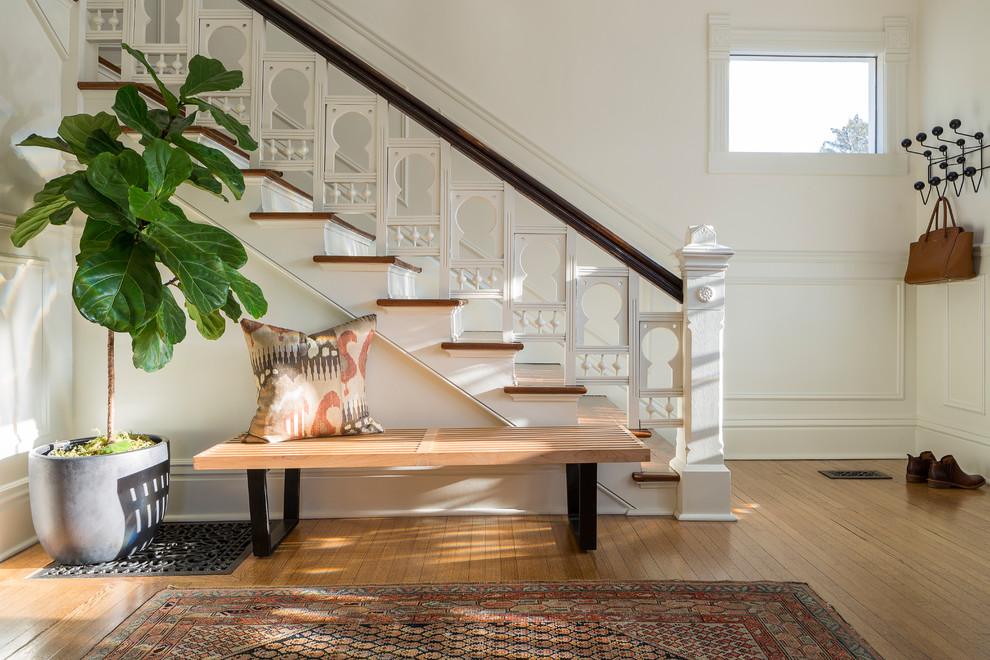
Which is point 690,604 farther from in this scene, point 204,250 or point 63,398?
point 63,398

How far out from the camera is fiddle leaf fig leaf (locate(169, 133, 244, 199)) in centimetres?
236

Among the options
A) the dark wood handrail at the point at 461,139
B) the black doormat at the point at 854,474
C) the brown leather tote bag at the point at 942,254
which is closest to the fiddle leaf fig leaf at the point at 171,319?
the dark wood handrail at the point at 461,139

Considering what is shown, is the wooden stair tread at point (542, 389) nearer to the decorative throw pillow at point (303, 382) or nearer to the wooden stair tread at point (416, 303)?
the wooden stair tread at point (416, 303)

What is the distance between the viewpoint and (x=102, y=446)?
238 centimetres

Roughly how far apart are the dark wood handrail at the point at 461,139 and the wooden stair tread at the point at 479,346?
559 millimetres

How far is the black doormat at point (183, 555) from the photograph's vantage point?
2248 mm

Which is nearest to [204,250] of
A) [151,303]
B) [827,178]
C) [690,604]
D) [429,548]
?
[151,303]

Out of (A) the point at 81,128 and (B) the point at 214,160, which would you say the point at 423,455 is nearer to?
(B) the point at 214,160

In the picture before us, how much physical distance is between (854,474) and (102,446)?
3730mm

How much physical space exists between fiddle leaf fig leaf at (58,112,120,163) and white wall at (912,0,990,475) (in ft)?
13.8

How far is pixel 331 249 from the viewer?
285 centimetres

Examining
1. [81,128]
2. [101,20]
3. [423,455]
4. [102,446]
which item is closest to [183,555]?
[102,446]

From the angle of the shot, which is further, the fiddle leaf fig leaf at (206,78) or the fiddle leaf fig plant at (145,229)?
the fiddle leaf fig leaf at (206,78)

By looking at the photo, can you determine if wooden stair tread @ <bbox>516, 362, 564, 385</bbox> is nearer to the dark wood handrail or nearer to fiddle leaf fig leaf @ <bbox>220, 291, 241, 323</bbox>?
the dark wood handrail
